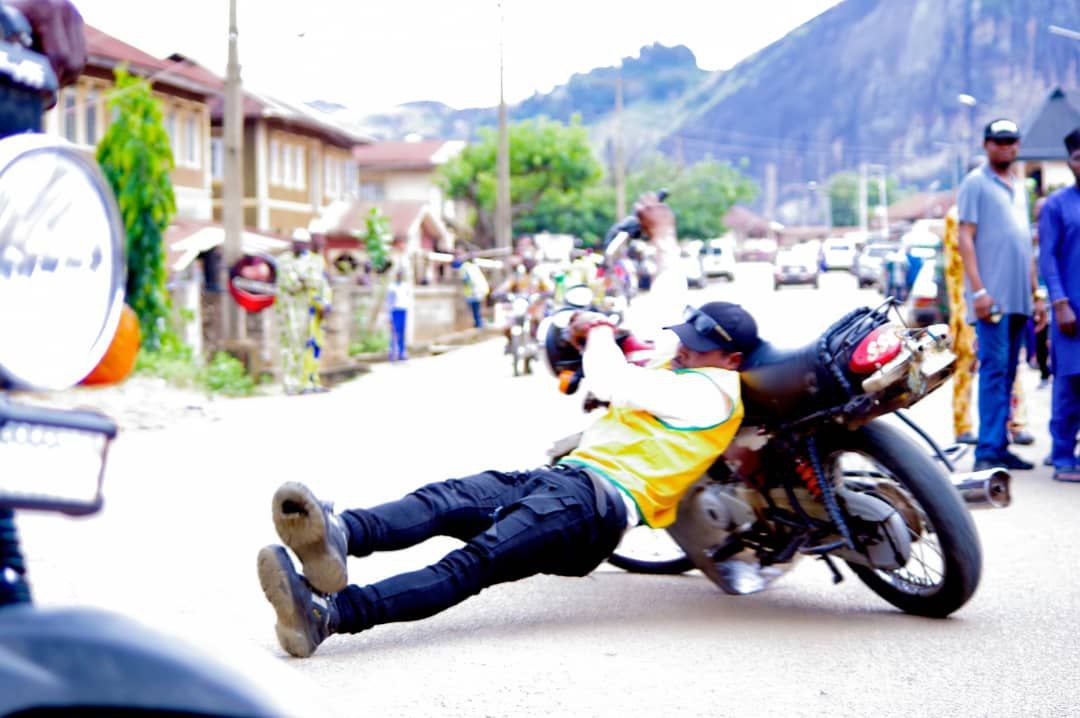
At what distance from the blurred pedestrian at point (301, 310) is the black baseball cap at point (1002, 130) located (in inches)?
450

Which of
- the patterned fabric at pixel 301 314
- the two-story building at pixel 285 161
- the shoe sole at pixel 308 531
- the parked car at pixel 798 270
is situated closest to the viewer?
the shoe sole at pixel 308 531

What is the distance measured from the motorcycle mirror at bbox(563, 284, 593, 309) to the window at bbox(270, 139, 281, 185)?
45.9 metres

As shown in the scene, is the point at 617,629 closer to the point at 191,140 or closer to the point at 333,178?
the point at 191,140

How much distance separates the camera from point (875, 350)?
5.16 m

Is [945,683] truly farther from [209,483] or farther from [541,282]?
Result: [541,282]

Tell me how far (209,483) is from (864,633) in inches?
214

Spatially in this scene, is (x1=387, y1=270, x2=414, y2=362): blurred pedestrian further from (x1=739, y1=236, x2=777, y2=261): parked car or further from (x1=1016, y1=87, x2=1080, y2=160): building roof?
(x1=739, y1=236, x2=777, y2=261): parked car

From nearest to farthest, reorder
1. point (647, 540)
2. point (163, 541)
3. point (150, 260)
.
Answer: point (647, 540) < point (163, 541) < point (150, 260)

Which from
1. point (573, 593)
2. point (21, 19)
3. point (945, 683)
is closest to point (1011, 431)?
point (573, 593)

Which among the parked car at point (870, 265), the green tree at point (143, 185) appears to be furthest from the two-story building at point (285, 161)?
the green tree at point (143, 185)

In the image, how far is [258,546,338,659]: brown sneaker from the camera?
472 cm

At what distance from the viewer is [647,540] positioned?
6.91 metres

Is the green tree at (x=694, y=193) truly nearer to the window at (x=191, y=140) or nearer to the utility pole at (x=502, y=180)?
the utility pole at (x=502, y=180)

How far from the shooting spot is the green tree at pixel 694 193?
117 meters
